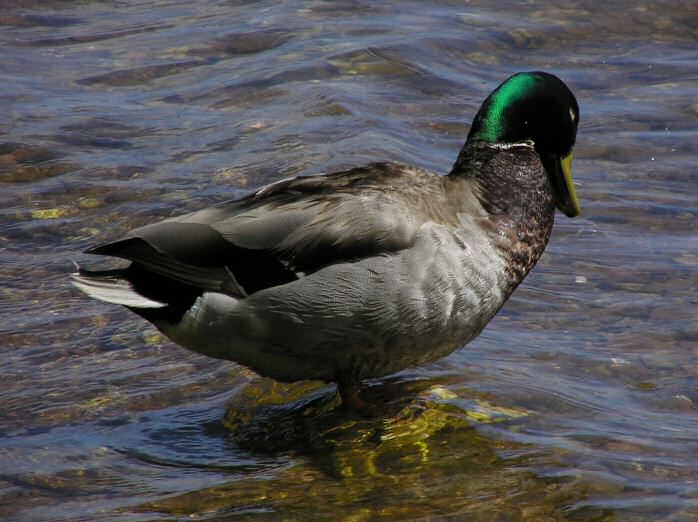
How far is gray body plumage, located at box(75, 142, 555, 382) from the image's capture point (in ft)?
16.8

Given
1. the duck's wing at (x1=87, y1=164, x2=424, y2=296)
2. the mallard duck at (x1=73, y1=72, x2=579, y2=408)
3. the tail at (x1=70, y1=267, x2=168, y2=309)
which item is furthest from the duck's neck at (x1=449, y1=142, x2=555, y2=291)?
the tail at (x1=70, y1=267, x2=168, y2=309)

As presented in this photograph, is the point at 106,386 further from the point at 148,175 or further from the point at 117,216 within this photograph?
the point at 148,175

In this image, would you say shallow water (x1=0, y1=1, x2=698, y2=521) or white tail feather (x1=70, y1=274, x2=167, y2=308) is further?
white tail feather (x1=70, y1=274, x2=167, y2=308)

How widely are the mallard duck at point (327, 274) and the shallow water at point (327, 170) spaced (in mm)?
447

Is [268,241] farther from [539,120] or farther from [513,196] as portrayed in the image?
[539,120]

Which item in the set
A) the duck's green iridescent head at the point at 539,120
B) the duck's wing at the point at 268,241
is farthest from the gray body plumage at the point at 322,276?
the duck's green iridescent head at the point at 539,120

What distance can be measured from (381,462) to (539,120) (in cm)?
170

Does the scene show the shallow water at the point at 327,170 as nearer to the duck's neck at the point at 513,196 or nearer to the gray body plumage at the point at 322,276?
the gray body plumage at the point at 322,276

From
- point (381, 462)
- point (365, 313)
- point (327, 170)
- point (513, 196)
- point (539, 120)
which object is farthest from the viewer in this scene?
point (327, 170)

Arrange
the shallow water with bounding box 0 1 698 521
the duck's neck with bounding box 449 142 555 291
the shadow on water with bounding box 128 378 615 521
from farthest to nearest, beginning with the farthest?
the duck's neck with bounding box 449 142 555 291, the shallow water with bounding box 0 1 698 521, the shadow on water with bounding box 128 378 615 521

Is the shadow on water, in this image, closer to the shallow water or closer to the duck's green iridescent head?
the shallow water

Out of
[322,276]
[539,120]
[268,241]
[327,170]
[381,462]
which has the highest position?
[539,120]

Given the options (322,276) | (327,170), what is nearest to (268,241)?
(322,276)

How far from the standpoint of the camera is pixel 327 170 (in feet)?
26.7
